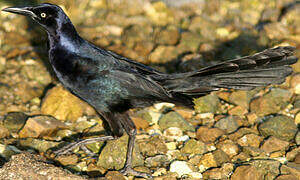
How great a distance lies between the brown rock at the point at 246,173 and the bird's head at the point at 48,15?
2624mm

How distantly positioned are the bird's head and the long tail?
1670 mm

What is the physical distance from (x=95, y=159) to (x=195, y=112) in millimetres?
1695

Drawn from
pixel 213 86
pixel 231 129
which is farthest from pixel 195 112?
pixel 213 86

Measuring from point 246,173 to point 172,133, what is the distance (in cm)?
124

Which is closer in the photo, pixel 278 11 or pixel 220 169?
pixel 220 169

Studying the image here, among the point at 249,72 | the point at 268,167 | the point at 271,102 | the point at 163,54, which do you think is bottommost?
the point at 268,167

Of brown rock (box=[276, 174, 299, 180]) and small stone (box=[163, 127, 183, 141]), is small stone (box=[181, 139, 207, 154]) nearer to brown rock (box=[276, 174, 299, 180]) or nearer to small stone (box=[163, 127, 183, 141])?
small stone (box=[163, 127, 183, 141])

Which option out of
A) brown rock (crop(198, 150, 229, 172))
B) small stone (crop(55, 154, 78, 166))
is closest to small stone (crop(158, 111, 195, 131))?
brown rock (crop(198, 150, 229, 172))

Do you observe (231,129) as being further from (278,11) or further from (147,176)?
(278,11)

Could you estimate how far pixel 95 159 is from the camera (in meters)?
4.55

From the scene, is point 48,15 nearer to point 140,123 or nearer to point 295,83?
point 140,123

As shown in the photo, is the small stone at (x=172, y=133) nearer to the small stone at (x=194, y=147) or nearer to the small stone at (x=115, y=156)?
the small stone at (x=194, y=147)

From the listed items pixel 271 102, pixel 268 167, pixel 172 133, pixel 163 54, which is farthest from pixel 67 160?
pixel 271 102

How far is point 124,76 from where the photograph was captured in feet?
14.4
